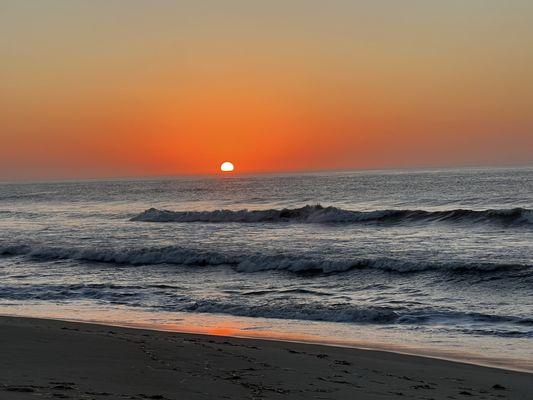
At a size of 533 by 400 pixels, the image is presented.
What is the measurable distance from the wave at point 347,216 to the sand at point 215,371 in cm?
2413

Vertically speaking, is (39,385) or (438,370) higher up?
(39,385)

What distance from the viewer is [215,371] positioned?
8.52 meters

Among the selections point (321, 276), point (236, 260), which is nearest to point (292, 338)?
point (321, 276)

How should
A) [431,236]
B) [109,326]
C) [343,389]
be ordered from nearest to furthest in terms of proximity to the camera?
[343,389], [109,326], [431,236]

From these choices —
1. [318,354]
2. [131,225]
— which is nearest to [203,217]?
[131,225]

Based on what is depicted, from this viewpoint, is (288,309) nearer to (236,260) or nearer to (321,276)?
(321,276)

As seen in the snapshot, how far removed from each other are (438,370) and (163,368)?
381 cm

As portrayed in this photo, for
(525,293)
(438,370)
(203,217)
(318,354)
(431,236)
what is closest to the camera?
(438,370)

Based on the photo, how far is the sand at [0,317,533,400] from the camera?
7207mm

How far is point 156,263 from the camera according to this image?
2473 centimetres

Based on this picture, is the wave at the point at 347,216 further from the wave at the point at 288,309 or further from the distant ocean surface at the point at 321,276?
the wave at the point at 288,309

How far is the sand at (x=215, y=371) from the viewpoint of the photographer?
23.6ft

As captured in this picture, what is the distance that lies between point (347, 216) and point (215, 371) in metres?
33.7

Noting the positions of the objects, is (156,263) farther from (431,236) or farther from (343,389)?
(343,389)
